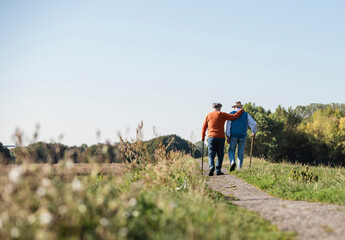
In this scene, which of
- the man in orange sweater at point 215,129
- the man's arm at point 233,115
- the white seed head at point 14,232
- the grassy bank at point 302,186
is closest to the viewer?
the white seed head at point 14,232

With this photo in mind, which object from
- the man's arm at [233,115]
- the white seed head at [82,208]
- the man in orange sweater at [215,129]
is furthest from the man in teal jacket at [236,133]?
the white seed head at [82,208]

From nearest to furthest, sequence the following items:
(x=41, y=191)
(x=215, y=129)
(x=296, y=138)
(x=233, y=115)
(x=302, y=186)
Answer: (x=41, y=191)
(x=302, y=186)
(x=215, y=129)
(x=233, y=115)
(x=296, y=138)

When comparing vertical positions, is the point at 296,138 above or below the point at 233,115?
below

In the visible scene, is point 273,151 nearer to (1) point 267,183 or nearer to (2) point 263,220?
(1) point 267,183

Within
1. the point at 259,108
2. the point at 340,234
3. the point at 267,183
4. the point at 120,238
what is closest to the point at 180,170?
the point at 267,183

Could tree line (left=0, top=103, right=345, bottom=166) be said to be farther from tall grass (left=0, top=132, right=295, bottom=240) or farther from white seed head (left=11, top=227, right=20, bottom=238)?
white seed head (left=11, top=227, right=20, bottom=238)

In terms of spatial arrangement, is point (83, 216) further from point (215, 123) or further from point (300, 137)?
point (300, 137)

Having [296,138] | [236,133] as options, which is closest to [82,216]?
[236,133]

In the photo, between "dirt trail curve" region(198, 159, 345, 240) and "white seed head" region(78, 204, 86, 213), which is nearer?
"white seed head" region(78, 204, 86, 213)

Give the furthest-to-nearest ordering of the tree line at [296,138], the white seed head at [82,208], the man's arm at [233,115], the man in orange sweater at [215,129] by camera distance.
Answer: the tree line at [296,138] → the man's arm at [233,115] → the man in orange sweater at [215,129] → the white seed head at [82,208]

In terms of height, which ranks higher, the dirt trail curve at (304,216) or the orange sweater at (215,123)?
the orange sweater at (215,123)

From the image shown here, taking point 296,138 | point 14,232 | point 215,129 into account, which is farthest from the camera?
point 296,138

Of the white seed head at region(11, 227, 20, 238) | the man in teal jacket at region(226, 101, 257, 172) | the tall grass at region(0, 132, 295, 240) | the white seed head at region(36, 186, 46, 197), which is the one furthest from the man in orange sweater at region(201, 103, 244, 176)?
the white seed head at region(11, 227, 20, 238)

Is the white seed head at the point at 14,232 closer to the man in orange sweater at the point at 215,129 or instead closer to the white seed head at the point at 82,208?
the white seed head at the point at 82,208
